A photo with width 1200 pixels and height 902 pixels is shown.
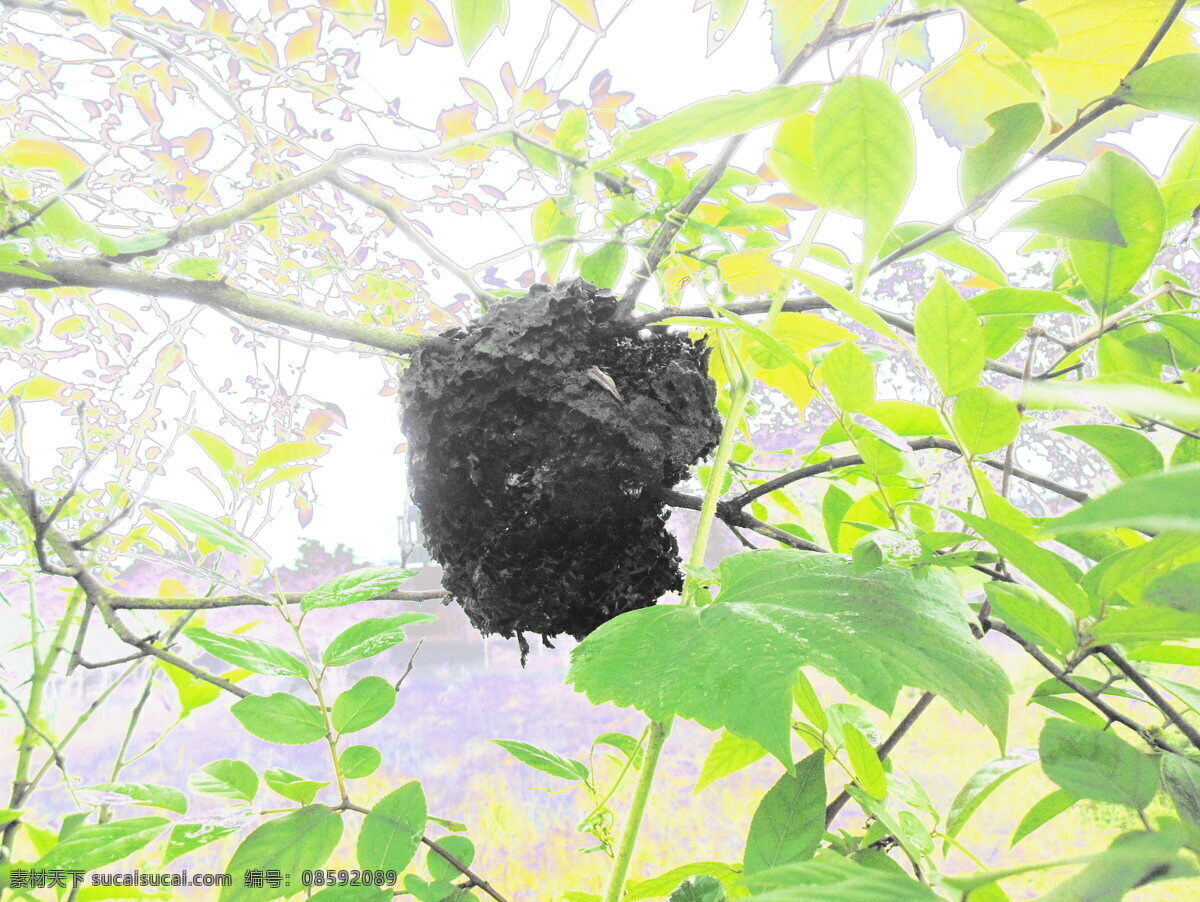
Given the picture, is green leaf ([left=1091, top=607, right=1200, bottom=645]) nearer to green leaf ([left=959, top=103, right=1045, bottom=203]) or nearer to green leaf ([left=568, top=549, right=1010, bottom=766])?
green leaf ([left=568, top=549, right=1010, bottom=766])

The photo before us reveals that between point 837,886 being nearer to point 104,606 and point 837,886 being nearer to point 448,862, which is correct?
point 448,862

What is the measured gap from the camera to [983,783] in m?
0.31

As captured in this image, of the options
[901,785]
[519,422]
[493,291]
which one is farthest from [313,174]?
[901,785]

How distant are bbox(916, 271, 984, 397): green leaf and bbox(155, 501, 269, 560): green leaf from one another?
0.32 metres

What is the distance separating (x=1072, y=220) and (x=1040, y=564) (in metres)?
0.13

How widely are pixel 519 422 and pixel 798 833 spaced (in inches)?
9.3

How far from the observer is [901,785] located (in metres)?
0.37

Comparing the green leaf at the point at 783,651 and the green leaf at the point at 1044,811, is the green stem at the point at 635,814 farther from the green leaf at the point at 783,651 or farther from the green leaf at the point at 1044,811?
the green leaf at the point at 1044,811

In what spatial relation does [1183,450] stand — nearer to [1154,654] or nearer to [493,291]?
[1154,654]

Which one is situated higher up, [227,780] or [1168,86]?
[1168,86]

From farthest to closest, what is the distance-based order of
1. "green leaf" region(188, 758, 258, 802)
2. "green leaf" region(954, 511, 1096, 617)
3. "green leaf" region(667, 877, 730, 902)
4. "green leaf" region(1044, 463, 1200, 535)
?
"green leaf" region(188, 758, 258, 802)
"green leaf" region(667, 877, 730, 902)
"green leaf" region(954, 511, 1096, 617)
"green leaf" region(1044, 463, 1200, 535)

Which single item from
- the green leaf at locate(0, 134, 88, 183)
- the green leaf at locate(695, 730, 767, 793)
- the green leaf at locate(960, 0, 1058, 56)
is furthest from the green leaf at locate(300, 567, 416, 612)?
the green leaf at locate(0, 134, 88, 183)

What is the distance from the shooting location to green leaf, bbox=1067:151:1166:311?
24 centimetres

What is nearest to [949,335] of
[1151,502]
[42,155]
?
[1151,502]
